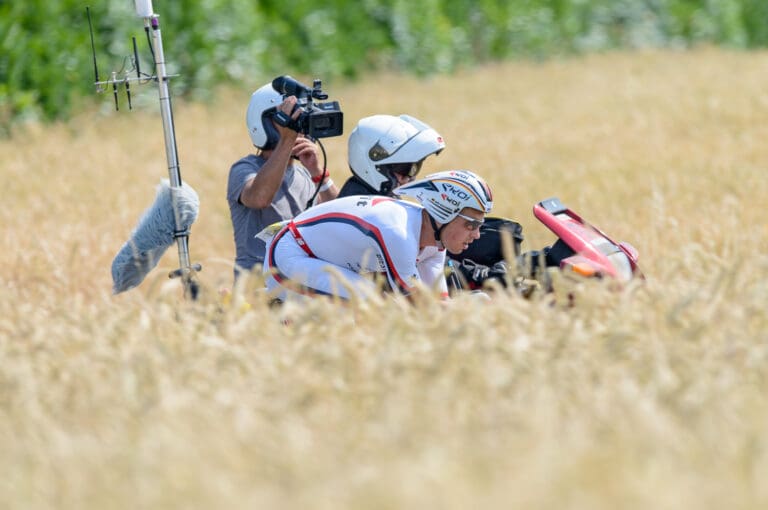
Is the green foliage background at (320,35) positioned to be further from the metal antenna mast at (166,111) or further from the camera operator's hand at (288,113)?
the camera operator's hand at (288,113)

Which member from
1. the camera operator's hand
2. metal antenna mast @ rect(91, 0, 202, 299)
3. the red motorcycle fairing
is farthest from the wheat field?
the camera operator's hand

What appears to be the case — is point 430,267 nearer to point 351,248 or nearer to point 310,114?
point 351,248

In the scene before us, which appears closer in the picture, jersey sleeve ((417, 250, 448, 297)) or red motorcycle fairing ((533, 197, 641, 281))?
red motorcycle fairing ((533, 197, 641, 281))

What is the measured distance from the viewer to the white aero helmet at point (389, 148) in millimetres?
6645

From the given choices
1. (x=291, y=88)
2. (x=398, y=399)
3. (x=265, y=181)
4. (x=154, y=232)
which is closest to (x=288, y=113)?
(x=291, y=88)

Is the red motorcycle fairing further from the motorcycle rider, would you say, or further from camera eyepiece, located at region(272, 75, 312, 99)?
camera eyepiece, located at region(272, 75, 312, 99)

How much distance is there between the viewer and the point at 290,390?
4.02 meters

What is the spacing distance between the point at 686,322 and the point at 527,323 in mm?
600

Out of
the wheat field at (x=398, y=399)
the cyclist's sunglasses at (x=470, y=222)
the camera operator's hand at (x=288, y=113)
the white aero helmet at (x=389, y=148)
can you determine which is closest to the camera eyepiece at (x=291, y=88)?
the camera operator's hand at (x=288, y=113)

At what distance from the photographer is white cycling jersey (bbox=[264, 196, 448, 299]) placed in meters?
5.63

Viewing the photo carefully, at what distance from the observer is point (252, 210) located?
22.2 feet

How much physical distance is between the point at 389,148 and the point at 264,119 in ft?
2.36

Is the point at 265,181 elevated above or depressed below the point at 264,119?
below

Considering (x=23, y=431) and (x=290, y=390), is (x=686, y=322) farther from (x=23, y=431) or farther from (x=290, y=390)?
(x=23, y=431)
